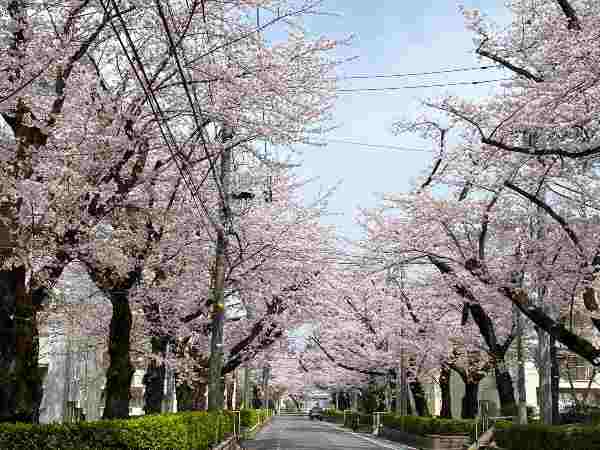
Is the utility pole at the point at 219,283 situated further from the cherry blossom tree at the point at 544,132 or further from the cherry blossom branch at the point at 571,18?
the cherry blossom branch at the point at 571,18

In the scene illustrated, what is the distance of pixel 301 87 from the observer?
13.5 metres

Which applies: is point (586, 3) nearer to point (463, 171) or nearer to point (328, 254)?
point (463, 171)

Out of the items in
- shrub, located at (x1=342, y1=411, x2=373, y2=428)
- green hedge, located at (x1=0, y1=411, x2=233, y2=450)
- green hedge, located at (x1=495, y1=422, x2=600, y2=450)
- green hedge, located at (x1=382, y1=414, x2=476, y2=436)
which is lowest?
shrub, located at (x1=342, y1=411, x2=373, y2=428)

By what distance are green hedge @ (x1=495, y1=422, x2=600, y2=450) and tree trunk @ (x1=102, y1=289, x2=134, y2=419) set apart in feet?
28.6

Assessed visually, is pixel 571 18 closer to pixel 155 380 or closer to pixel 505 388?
pixel 505 388

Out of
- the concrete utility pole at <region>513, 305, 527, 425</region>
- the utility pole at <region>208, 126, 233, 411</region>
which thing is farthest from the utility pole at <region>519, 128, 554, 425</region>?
the utility pole at <region>208, 126, 233, 411</region>

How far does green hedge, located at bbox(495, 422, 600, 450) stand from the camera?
13445 mm

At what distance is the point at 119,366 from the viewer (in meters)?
15.8

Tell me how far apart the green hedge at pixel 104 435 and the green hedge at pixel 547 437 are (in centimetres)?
740

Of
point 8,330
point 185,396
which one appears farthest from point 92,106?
point 185,396

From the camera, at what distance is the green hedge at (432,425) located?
2693 cm

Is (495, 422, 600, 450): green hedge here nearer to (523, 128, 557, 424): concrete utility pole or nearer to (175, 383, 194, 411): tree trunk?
(523, 128, 557, 424): concrete utility pole

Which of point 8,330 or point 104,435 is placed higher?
point 8,330

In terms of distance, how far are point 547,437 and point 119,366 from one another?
9.07 meters
